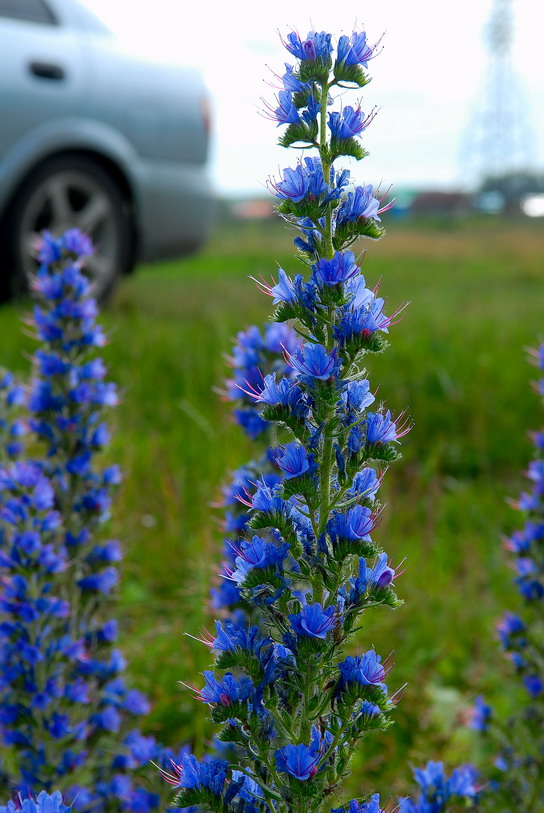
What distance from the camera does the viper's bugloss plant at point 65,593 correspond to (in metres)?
2.18

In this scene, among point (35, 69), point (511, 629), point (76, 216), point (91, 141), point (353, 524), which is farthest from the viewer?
point (76, 216)

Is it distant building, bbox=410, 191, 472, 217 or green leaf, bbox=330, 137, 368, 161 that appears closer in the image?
green leaf, bbox=330, 137, 368, 161

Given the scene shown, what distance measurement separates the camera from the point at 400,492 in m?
5.51

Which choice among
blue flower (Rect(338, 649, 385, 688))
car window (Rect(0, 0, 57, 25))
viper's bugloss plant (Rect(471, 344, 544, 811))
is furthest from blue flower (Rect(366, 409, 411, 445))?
car window (Rect(0, 0, 57, 25))

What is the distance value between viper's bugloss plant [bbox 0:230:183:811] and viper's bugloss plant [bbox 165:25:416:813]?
2.48 ft

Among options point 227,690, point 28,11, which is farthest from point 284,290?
point 28,11

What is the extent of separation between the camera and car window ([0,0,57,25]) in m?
7.45

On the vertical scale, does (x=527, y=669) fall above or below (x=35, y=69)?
below

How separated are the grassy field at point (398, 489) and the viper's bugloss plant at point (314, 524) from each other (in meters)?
0.22

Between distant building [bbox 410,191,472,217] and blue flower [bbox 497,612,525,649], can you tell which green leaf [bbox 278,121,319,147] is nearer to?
blue flower [bbox 497,612,525,649]

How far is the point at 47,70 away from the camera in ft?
24.5

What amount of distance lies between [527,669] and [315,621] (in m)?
1.66

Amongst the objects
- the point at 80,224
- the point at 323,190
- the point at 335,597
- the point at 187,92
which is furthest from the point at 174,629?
the point at 187,92

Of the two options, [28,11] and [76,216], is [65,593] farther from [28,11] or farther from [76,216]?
[28,11]
